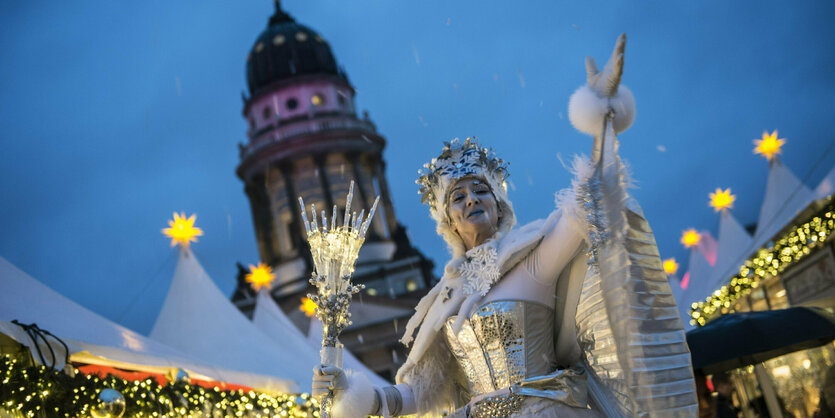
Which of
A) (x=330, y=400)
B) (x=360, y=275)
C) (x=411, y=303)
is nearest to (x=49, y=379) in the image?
(x=330, y=400)

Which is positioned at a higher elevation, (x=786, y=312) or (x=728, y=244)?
(x=728, y=244)

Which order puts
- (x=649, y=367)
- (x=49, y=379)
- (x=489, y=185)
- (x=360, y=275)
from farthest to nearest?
(x=360, y=275), (x=49, y=379), (x=489, y=185), (x=649, y=367)

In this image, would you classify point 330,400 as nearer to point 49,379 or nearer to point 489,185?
point 489,185

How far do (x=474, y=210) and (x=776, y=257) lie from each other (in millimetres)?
8211

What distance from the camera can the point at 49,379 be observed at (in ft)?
18.2

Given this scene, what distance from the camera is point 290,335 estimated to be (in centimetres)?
1596

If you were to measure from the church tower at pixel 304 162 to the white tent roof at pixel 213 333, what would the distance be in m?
27.3

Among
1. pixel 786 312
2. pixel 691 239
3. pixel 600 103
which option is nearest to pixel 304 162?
pixel 691 239

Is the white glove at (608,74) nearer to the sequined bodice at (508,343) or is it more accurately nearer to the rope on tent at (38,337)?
the sequined bodice at (508,343)

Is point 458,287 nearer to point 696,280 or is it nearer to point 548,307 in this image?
point 548,307

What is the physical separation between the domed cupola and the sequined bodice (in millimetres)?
47789

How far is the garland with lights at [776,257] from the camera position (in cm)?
876

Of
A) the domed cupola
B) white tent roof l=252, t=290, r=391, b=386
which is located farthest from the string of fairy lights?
the domed cupola

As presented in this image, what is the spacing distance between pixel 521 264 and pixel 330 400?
101 cm
